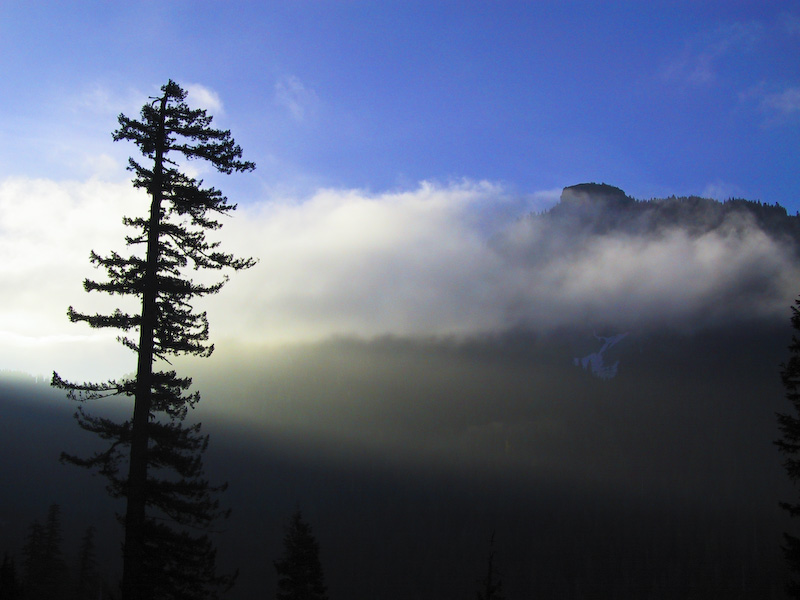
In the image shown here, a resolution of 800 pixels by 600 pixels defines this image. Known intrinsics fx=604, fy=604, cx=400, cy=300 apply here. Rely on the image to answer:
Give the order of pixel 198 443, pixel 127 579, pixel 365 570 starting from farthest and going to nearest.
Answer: pixel 365 570, pixel 198 443, pixel 127 579

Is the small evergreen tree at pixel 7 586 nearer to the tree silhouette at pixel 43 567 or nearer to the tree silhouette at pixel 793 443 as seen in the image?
the tree silhouette at pixel 43 567

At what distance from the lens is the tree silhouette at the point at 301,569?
98.3 feet

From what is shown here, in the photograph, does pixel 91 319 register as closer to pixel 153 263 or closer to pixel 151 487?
pixel 153 263

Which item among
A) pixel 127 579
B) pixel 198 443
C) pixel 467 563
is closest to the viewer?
pixel 127 579

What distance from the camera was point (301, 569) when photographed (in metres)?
30.4

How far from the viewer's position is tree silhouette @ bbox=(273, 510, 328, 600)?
1179 inches

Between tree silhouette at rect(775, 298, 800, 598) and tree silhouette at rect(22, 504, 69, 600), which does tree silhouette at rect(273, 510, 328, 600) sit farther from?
tree silhouette at rect(22, 504, 69, 600)

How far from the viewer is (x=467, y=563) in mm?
199625

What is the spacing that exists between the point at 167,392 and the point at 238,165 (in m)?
6.63

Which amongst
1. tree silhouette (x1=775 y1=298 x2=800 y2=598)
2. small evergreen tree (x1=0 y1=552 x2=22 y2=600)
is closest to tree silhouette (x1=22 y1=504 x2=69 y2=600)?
small evergreen tree (x1=0 y1=552 x2=22 y2=600)

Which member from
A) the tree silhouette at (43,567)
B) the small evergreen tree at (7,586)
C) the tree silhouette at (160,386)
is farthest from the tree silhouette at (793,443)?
the tree silhouette at (43,567)

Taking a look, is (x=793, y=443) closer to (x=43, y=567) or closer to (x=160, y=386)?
(x=160, y=386)

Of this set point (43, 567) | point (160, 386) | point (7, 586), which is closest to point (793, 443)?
point (160, 386)

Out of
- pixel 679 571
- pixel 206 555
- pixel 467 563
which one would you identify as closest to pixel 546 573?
pixel 467 563
